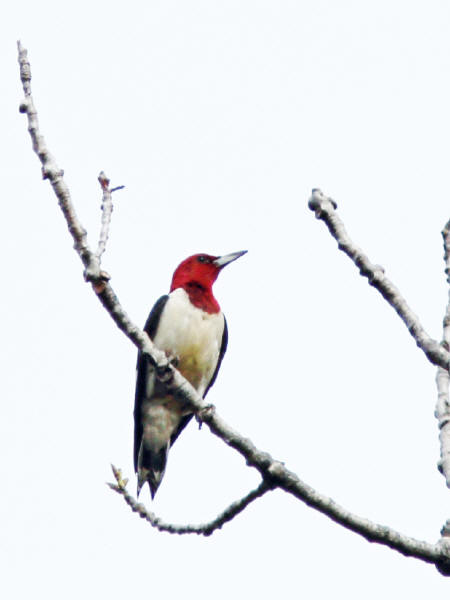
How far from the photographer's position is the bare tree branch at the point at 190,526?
13.3 ft

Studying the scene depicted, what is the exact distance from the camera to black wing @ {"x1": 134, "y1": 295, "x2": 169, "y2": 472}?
8297 mm

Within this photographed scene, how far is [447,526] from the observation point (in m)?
3.71

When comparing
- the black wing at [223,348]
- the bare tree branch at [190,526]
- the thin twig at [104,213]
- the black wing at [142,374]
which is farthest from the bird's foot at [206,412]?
the black wing at [223,348]

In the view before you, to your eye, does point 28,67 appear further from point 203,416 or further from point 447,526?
point 447,526

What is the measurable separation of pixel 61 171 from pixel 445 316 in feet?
5.52

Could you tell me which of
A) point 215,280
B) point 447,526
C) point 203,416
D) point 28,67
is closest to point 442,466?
point 447,526

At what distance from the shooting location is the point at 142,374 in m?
8.45

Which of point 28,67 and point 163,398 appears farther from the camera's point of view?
point 163,398

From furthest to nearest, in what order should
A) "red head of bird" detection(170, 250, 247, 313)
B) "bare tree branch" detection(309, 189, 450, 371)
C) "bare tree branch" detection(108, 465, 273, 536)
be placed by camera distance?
"red head of bird" detection(170, 250, 247, 313) → "bare tree branch" detection(108, 465, 273, 536) → "bare tree branch" detection(309, 189, 450, 371)

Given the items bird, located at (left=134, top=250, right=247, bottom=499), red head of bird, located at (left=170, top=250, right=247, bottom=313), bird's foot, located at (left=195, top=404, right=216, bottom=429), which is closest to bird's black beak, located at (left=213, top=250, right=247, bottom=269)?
red head of bird, located at (left=170, top=250, right=247, bottom=313)

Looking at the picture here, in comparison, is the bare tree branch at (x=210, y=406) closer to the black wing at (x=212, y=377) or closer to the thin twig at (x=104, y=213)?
the thin twig at (x=104, y=213)

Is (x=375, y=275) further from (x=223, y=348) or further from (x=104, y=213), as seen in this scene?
(x=223, y=348)

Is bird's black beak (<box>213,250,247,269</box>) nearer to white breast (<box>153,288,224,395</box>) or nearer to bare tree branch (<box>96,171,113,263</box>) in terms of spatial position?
white breast (<box>153,288,224,395</box>)

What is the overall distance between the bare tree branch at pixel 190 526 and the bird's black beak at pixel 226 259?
4.41 m
